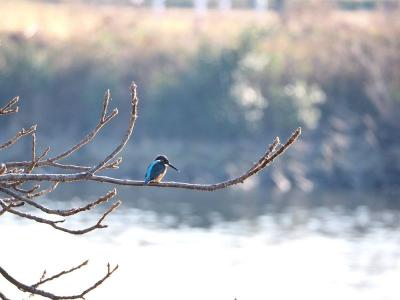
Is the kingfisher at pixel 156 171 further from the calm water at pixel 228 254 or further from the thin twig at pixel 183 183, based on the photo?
the calm water at pixel 228 254

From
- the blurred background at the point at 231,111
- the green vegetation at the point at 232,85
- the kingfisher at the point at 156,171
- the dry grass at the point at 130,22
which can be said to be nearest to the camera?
the kingfisher at the point at 156,171

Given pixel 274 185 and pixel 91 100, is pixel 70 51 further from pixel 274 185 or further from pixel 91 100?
pixel 274 185

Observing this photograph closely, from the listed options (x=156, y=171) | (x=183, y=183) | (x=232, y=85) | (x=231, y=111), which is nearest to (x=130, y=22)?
(x=232, y=85)

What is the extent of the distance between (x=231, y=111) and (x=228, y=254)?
17.7 m

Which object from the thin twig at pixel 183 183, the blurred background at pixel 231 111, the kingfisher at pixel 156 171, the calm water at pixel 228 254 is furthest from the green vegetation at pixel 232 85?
the thin twig at pixel 183 183

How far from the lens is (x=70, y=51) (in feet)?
159

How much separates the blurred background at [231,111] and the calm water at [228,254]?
14 centimetres

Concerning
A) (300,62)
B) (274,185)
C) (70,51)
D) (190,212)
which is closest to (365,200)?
(274,185)

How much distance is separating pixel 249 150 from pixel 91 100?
A: 20.8ft

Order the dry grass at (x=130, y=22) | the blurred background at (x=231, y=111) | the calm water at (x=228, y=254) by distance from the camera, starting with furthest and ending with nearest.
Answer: the dry grass at (x=130, y=22), the blurred background at (x=231, y=111), the calm water at (x=228, y=254)

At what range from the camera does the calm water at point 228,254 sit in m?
21.9

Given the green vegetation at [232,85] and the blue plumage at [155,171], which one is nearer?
the blue plumage at [155,171]

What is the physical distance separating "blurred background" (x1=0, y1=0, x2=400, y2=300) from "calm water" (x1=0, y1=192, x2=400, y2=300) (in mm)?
145

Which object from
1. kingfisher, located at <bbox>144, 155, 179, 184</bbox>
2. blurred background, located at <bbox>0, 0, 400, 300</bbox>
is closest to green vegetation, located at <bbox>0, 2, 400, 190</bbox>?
blurred background, located at <bbox>0, 0, 400, 300</bbox>
